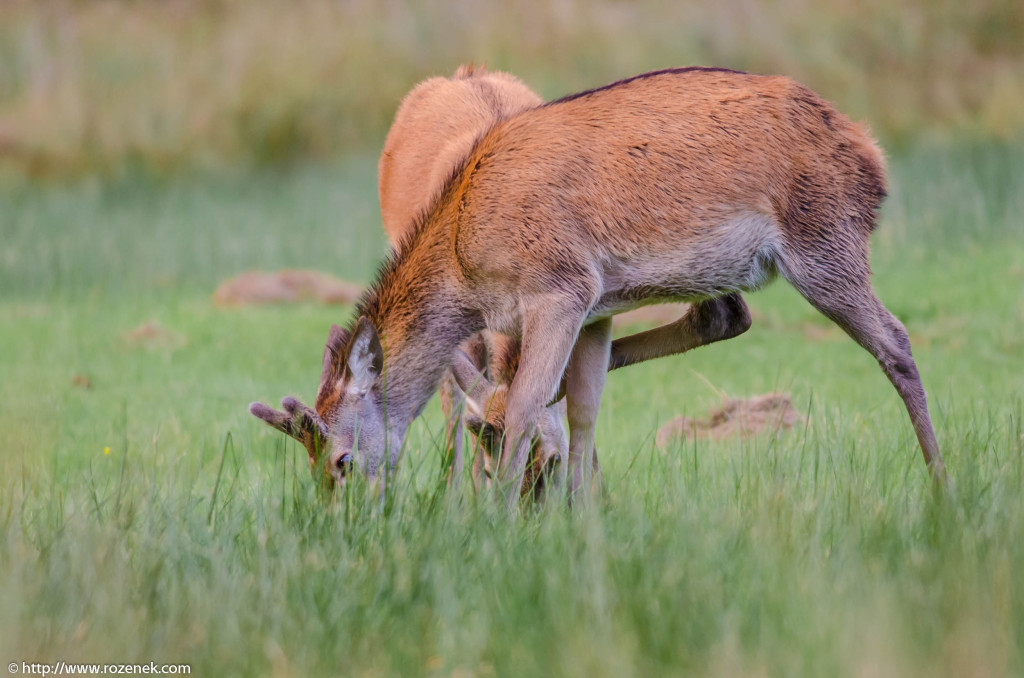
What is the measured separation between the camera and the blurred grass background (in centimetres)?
1878

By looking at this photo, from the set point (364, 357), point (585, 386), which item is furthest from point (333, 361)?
point (585, 386)

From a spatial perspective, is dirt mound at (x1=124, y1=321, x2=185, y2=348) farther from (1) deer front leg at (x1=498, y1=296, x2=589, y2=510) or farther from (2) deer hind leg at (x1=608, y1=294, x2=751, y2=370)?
(1) deer front leg at (x1=498, y1=296, x2=589, y2=510)

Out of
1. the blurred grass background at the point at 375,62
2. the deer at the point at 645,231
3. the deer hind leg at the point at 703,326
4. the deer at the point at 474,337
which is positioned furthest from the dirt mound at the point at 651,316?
the blurred grass background at the point at 375,62

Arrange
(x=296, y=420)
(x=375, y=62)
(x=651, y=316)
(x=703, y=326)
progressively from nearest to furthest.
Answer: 1. (x=296, y=420)
2. (x=703, y=326)
3. (x=651, y=316)
4. (x=375, y=62)

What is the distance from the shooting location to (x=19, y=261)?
47.9ft

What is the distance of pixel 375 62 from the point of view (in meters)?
20.3

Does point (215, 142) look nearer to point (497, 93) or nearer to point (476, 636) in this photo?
point (497, 93)

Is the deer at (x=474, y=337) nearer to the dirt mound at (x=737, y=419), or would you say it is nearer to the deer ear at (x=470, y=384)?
the deer ear at (x=470, y=384)

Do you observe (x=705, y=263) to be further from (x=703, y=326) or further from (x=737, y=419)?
(x=737, y=419)

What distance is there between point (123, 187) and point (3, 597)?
15.4 meters

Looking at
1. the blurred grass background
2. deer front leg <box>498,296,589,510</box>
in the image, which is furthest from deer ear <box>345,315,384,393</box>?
the blurred grass background

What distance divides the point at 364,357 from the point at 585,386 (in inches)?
46.6

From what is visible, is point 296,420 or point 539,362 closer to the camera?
point 296,420

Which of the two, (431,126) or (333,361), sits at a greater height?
(431,126)
